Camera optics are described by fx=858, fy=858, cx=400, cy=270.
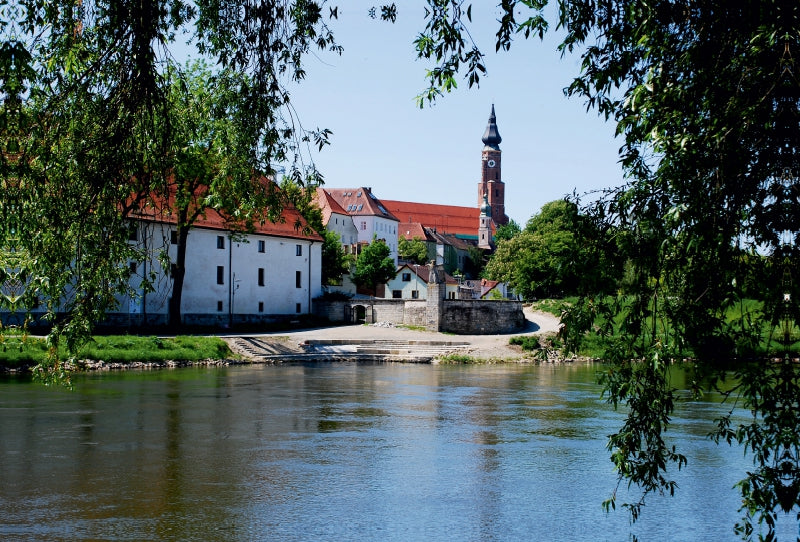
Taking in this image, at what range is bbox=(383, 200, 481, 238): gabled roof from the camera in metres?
149

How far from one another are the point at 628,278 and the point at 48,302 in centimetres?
495

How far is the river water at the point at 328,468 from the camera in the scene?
1018 cm

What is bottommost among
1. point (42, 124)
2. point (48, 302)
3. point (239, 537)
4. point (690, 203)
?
point (239, 537)

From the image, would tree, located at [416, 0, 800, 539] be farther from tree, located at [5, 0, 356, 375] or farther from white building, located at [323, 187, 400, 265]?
white building, located at [323, 187, 400, 265]

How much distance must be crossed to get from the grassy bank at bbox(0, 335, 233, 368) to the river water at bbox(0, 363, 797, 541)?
537 cm

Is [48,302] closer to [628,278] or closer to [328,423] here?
Answer: [628,278]

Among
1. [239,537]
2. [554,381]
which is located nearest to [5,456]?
[239,537]

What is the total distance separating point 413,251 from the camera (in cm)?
10850

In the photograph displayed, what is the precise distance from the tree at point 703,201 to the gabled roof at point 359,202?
319 ft

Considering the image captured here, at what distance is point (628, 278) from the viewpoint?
632cm

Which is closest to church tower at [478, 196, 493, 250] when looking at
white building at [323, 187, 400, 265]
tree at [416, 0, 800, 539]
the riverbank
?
white building at [323, 187, 400, 265]

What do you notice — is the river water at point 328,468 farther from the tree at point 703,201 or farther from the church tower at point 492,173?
the church tower at point 492,173

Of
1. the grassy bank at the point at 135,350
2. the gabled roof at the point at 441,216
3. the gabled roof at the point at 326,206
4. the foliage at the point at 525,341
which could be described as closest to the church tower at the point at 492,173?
the gabled roof at the point at 441,216

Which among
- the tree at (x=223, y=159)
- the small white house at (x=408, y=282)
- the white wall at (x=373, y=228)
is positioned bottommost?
the tree at (x=223, y=159)
